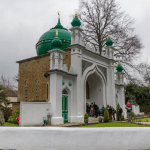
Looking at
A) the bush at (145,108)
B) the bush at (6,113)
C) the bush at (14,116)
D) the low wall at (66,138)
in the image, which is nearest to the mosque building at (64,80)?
the bush at (14,116)

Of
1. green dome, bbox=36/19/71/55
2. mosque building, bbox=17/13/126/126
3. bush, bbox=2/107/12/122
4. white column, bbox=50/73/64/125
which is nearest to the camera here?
white column, bbox=50/73/64/125

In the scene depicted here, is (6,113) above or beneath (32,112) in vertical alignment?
beneath

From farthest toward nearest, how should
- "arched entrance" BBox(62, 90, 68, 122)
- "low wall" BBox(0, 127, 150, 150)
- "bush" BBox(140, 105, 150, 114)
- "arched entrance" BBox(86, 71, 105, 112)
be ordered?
"bush" BBox(140, 105, 150, 114), "arched entrance" BBox(86, 71, 105, 112), "arched entrance" BBox(62, 90, 68, 122), "low wall" BBox(0, 127, 150, 150)

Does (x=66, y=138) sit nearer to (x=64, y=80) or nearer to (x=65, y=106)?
(x=64, y=80)

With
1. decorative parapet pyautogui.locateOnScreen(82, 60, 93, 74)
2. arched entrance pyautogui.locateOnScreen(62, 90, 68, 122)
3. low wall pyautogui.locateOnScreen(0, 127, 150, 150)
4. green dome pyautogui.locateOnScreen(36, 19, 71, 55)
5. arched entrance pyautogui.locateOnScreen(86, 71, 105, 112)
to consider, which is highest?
green dome pyautogui.locateOnScreen(36, 19, 71, 55)

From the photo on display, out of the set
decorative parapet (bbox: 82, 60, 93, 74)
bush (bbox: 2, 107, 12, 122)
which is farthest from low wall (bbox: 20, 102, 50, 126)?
bush (bbox: 2, 107, 12, 122)

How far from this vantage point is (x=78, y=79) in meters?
12.9

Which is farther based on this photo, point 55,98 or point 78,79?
point 78,79

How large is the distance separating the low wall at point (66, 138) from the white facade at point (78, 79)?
5.41 metres

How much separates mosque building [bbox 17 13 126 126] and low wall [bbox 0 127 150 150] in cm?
440

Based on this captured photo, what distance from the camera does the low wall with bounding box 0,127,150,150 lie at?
5254mm

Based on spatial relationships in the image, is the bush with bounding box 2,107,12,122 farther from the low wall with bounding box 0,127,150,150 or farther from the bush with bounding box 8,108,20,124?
the low wall with bounding box 0,127,150,150

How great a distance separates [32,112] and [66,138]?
5340mm

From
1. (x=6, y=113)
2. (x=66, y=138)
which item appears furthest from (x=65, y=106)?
(x=66, y=138)
